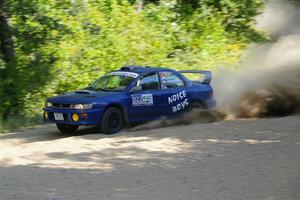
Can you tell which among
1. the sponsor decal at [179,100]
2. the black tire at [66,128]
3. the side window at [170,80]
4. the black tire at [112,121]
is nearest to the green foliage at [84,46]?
the black tire at [66,128]

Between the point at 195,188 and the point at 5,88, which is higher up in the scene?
the point at 5,88

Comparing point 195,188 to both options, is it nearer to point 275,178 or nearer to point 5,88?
point 275,178

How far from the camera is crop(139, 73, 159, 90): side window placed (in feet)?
41.7

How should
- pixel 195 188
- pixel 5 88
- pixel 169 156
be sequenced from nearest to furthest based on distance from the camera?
1. pixel 195 188
2. pixel 169 156
3. pixel 5 88

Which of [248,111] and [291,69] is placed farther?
[291,69]

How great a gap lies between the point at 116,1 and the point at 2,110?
6.08 m

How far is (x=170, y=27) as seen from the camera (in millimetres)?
21656

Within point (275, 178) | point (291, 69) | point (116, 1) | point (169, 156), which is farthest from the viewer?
point (116, 1)

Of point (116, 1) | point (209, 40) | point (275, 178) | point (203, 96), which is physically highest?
point (116, 1)

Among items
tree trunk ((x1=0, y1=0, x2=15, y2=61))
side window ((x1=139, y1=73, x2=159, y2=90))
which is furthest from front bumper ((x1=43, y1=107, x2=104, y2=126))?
tree trunk ((x1=0, y1=0, x2=15, y2=61))

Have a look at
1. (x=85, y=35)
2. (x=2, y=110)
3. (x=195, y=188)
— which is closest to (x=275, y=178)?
(x=195, y=188)

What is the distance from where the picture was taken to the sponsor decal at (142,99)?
40.8 ft

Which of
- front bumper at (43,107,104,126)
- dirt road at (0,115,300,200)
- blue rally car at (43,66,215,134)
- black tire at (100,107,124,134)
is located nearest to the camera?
dirt road at (0,115,300,200)

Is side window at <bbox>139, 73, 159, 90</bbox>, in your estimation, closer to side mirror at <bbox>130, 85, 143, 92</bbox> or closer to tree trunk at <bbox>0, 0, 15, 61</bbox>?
side mirror at <bbox>130, 85, 143, 92</bbox>
